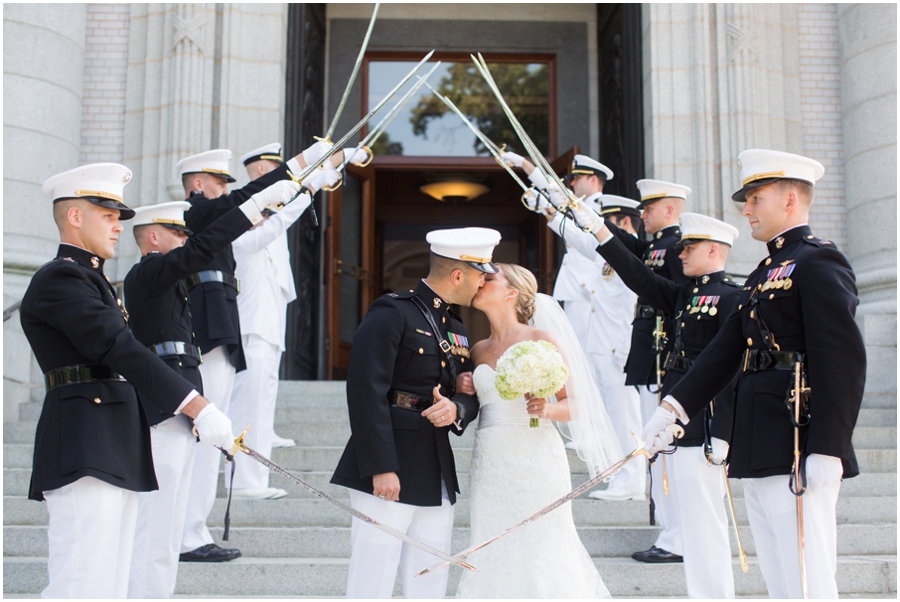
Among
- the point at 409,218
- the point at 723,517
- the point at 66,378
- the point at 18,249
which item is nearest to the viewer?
the point at 66,378

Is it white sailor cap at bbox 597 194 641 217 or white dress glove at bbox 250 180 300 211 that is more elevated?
white sailor cap at bbox 597 194 641 217

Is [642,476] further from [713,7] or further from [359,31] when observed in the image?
[359,31]

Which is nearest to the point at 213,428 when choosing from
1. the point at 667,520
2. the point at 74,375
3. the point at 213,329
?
the point at 74,375

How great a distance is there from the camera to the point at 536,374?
368 centimetres

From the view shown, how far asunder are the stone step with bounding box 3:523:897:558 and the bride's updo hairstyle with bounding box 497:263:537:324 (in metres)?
1.71

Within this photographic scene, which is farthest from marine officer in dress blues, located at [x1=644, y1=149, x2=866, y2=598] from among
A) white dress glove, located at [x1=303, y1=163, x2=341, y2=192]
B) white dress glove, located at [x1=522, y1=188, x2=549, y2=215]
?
white dress glove, located at [x1=303, y1=163, x2=341, y2=192]

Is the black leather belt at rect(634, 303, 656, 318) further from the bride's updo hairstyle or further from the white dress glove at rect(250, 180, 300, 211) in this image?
the white dress glove at rect(250, 180, 300, 211)

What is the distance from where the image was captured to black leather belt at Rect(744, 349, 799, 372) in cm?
341

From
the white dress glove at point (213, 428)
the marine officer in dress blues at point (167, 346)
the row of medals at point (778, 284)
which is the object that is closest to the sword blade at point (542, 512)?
the row of medals at point (778, 284)

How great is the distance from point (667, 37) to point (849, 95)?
1.89m

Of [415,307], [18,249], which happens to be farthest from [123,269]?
[415,307]

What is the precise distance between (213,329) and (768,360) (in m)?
3.07

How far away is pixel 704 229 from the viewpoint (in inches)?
191

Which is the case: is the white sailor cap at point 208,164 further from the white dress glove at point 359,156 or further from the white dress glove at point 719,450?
the white dress glove at point 719,450
